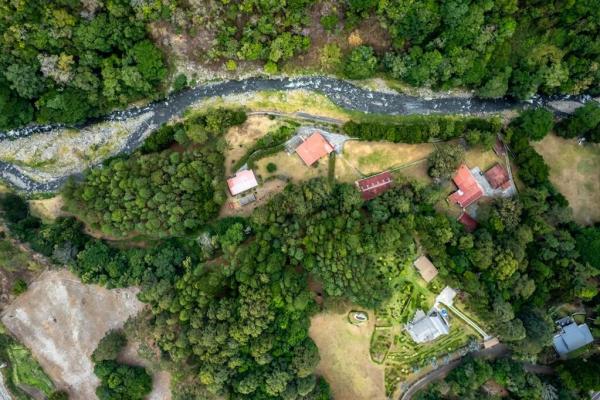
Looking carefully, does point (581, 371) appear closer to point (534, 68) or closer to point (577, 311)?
point (577, 311)

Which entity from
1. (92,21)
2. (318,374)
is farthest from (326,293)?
(92,21)

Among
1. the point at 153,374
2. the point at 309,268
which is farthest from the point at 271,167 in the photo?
the point at 153,374

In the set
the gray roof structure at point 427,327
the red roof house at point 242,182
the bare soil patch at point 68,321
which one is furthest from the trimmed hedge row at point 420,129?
the bare soil patch at point 68,321

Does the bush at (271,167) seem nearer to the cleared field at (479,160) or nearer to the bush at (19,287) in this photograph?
the cleared field at (479,160)

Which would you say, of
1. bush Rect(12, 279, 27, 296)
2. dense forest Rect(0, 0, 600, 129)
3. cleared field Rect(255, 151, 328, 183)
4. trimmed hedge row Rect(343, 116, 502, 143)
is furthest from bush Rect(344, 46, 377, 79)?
bush Rect(12, 279, 27, 296)

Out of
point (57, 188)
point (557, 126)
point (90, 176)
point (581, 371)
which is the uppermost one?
point (57, 188)

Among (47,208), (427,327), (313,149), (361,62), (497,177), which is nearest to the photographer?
(427,327)

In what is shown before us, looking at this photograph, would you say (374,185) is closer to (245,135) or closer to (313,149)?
(313,149)
